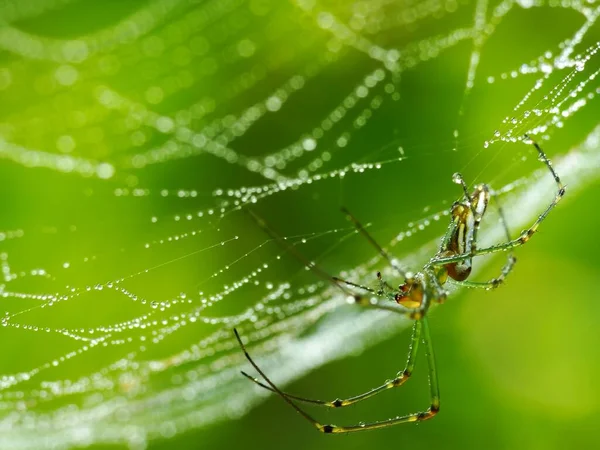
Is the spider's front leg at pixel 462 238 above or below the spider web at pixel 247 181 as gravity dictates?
below

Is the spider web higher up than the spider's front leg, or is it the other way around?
the spider web

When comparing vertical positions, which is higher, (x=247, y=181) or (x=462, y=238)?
(x=247, y=181)

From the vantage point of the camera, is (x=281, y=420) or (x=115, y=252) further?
(x=281, y=420)

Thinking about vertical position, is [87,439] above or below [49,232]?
below

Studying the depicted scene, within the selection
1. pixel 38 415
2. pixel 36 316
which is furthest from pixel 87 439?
pixel 36 316

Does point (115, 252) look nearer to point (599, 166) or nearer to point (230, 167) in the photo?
point (230, 167)

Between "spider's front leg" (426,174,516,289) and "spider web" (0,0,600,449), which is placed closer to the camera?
"spider's front leg" (426,174,516,289)

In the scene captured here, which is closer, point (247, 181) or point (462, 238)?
point (462, 238)

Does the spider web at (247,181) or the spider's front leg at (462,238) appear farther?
the spider web at (247,181)
